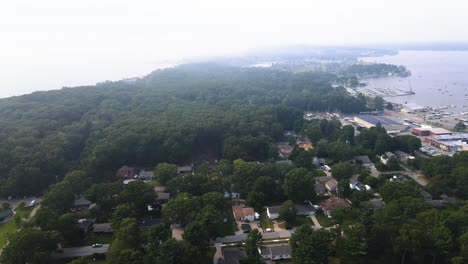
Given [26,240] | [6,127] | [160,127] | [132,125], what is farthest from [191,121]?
[26,240]

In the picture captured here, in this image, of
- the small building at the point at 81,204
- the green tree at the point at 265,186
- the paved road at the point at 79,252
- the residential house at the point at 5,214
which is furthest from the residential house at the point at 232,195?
the residential house at the point at 5,214

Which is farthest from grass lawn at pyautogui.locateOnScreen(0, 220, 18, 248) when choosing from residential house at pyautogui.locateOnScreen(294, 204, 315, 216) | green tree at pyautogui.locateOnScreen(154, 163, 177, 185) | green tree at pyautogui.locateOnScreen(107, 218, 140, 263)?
residential house at pyautogui.locateOnScreen(294, 204, 315, 216)

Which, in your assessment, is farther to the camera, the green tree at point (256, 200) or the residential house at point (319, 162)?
the residential house at point (319, 162)

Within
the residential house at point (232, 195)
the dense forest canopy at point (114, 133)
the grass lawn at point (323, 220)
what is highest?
the dense forest canopy at point (114, 133)

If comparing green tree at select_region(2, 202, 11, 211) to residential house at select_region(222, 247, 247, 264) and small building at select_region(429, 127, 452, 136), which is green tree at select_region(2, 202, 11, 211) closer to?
residential house at select_region(222, 247, 247, 264)

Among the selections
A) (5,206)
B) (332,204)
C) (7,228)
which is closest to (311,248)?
(332,204)

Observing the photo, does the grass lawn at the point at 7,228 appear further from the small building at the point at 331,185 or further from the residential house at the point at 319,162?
the residential house at the point at 319,162

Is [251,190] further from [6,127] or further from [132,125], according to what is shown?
[6,127]
